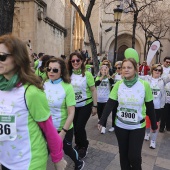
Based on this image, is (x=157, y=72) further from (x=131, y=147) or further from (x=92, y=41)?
(x=92, y=41)

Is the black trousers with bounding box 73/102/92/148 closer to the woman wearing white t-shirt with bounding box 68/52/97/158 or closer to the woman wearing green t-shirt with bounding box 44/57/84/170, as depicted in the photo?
the woman wearing white t-shirt with bounding box 68/52/97/158

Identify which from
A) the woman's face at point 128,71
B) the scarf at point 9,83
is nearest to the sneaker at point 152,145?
the woman's face at point 128,71

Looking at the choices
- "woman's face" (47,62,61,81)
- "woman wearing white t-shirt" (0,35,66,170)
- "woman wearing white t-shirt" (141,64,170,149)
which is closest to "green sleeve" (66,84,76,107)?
"woman's face" (47,62,61,81)

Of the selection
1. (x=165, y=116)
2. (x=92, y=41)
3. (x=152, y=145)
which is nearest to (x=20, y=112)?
(x=152, y=145)

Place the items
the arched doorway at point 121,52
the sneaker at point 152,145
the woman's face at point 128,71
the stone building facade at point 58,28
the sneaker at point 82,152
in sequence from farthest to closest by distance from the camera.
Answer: the arched doorway at point 121,52 < the stone building facade at point 58,28 < the sneaker at point 152,145 < the sneaker at point 82,152 < the woman's face at point 128,71

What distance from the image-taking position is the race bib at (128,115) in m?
3.26

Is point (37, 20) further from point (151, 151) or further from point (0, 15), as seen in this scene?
point (151, 151)

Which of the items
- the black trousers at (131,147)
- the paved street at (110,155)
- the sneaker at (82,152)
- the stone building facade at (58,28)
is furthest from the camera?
the stone building facade at (58,28)

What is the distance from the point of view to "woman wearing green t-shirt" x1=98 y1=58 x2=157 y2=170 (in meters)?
3.22

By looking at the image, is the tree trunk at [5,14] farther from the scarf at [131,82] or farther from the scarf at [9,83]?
the scarf at [9,83]

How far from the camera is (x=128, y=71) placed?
10.8 ft

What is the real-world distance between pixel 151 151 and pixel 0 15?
4857 millimetres

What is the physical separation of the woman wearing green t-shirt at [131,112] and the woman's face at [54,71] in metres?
0.89

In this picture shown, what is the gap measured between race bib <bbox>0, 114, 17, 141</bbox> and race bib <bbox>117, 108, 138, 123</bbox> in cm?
184
